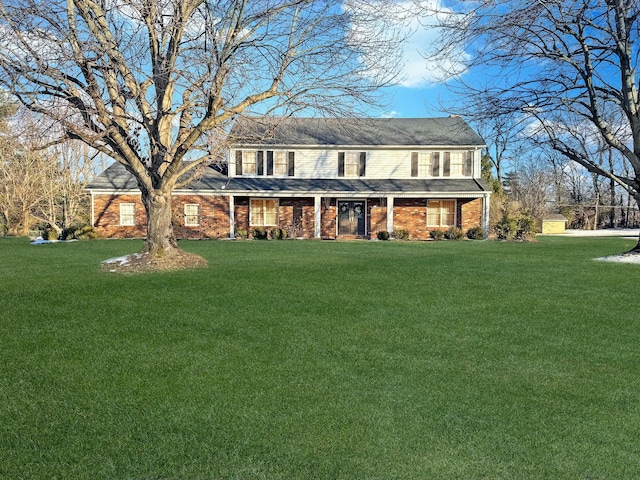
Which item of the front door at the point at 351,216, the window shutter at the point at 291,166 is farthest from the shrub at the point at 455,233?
the window shutter at the point at 291,166

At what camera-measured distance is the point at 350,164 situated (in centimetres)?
2627

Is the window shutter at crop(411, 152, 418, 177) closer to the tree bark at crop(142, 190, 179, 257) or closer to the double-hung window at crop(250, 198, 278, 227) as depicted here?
the double-hung window at crop(250, 198, 278, 227)

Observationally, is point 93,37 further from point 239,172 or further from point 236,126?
point 239,172

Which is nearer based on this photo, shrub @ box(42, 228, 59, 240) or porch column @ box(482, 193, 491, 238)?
shrub @ box(42, 228, 59, 240)

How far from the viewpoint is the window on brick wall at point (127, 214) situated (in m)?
24.8

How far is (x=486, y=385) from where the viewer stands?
14.3ft

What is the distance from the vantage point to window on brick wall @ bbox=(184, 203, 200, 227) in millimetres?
24911

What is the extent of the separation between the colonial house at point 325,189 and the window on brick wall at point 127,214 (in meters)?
0.05

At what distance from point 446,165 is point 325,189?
23.7 feet

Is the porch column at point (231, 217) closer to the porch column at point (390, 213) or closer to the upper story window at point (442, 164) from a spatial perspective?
the porch column at point (390, 213)

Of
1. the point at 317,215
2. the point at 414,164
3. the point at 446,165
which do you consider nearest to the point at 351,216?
the point at 317,215

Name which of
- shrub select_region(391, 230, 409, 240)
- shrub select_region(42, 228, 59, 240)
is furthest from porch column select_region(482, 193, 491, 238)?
shrub select_region(42, 228, 59, 240)

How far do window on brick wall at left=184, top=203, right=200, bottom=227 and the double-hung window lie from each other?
287 cm

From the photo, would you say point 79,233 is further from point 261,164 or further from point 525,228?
point 525,228
